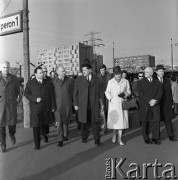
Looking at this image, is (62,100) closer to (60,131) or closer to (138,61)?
(60,131)

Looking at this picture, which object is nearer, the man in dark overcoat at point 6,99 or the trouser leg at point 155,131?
the man in dark overcoat at point 6,99

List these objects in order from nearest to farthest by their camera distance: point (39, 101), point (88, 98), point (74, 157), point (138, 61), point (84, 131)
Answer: point (74, 157), point (39, 101), point (88, 98), point (84, 131), point (138, 61)

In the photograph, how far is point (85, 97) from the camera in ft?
21.2

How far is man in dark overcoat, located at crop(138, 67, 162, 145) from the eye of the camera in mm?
6301

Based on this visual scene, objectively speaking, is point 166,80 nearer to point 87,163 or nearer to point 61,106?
point 61,106

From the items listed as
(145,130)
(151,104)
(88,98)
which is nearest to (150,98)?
(151,104)

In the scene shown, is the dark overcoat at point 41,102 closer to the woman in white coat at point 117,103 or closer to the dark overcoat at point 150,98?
the woman in white coat at point 117,103

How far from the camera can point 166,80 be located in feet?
22.3

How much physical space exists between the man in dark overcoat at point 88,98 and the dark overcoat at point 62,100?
19 centimetres

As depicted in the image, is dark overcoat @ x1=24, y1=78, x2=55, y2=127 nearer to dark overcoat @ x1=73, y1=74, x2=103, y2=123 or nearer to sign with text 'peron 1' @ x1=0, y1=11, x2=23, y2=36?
dark overcoat @ x1=73, y1=74, x2=103, y2=123

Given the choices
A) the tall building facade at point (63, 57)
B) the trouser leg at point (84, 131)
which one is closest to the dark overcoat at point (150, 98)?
the trouser leg at point (84, 131)

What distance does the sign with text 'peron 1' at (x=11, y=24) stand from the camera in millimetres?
7875

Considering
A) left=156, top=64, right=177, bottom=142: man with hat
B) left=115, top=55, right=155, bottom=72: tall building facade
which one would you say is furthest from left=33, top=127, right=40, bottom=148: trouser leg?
left=115, top=55, right=155, bottom=72: tall building facade

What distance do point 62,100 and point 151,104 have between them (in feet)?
6.67
